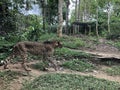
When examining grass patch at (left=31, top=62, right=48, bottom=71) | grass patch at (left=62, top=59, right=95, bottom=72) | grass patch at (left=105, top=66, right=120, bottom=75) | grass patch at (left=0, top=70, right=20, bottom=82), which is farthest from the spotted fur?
grass patch at (left=105, top=66, right=120, bottom=75)

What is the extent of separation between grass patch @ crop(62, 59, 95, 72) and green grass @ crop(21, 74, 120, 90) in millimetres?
1299

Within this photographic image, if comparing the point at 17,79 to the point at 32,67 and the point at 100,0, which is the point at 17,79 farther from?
the point at 100,0

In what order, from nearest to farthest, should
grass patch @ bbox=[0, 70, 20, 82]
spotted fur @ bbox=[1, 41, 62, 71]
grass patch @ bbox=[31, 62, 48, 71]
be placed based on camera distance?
grass patch @ bbox=[0, 70, 20, 82] → spotted fur @ bbox=[1, 41, 62, 71] → grass patch @ bbox=[31, 62, 48, 71]

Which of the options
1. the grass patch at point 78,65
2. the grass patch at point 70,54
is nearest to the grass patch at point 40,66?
the grass patch at point 78,65

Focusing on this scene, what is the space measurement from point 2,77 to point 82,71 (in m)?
3.11

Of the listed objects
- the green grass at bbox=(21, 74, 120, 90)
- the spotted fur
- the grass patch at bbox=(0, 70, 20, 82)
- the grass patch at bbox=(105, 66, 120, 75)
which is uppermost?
the spotted fur

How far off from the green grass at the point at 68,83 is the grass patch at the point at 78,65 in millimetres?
1299

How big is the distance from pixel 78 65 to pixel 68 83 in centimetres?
261

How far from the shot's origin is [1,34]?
1487 cm

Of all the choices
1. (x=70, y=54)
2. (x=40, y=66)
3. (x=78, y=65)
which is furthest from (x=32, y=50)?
(x=70, y=54)

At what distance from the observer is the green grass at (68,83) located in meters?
8.49

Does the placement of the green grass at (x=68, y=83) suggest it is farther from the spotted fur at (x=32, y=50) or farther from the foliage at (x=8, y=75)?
the spotted fur at (x=32, y=50)

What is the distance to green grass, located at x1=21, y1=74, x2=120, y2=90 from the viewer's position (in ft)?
27.9

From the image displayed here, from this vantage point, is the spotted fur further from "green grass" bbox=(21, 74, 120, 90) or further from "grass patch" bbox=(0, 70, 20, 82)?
"green grass" bbox=(21, 74, 120, 90)
